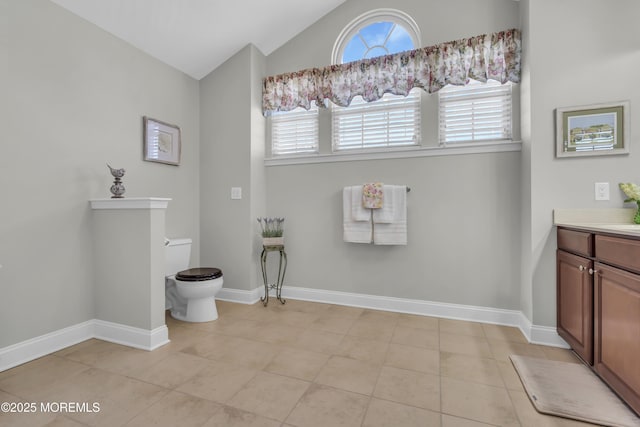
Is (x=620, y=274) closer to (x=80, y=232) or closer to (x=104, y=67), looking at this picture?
(x=80, y=232)

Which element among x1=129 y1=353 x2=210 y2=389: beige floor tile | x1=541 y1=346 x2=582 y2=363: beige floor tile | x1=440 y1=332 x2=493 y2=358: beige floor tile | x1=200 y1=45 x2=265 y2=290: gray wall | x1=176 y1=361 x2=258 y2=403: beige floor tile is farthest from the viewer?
x1=200 y1=45 x2=265 y2=290: gray wall

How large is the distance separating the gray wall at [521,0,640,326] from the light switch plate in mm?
2492

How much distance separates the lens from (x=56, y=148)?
2039mm

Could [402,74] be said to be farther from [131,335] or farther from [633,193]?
[131,335]

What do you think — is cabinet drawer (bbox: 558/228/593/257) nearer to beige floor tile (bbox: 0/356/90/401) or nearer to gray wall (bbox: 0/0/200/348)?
beige floor tile (bbox: 0/356/90/401)

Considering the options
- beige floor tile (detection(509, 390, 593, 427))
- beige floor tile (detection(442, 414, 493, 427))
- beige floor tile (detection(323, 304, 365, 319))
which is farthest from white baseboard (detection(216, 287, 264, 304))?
beige floor tile (detection(509, 390, 593, 427))

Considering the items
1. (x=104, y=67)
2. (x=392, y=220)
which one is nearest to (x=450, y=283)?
(x=392, y=220)

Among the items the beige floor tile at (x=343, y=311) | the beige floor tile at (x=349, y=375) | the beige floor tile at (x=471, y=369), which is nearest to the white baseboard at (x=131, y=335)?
the beige floor tile at (x=349, y=375)

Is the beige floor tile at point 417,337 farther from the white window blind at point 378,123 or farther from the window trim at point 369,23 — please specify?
the window trim at point 369,23

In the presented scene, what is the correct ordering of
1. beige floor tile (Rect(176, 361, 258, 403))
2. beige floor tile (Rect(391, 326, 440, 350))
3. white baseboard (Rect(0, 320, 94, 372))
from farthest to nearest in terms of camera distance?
1. beige floor tile (Rect(391, 326, 440, 350))
2. white baseboard (Rect(0, 320, 94, 372))
3. beige floor tile (Rect(176, 361, 258, 403))

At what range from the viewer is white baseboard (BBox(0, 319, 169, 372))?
5.98 feet

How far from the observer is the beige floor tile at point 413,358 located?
1.81 meters

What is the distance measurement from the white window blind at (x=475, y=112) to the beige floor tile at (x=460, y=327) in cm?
154

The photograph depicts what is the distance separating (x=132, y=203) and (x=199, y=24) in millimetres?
1679
